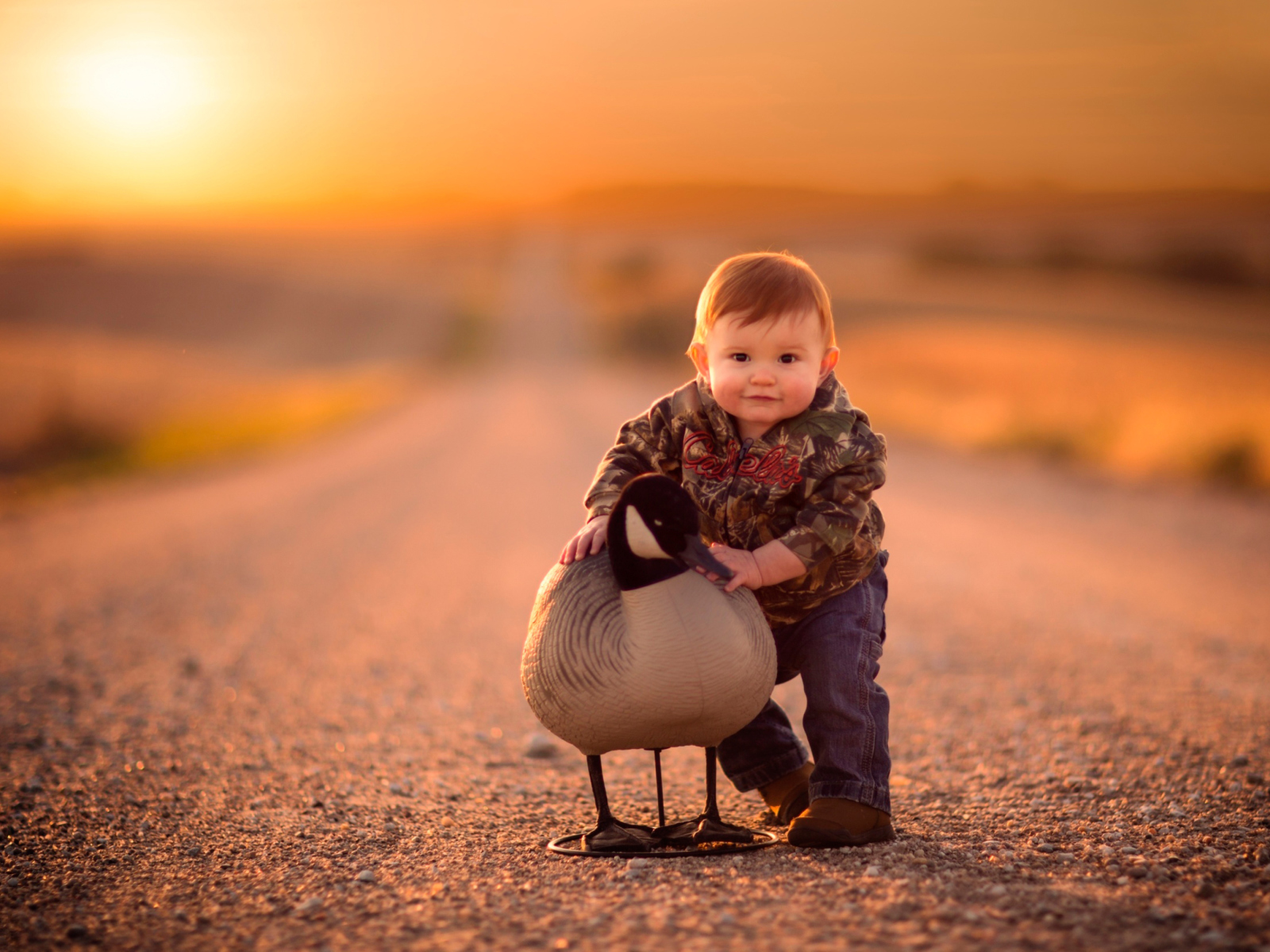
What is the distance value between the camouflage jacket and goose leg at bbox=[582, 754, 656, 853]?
73 centimetres

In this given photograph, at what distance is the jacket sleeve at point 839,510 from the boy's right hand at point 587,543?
1.72 ft

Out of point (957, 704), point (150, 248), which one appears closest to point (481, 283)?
point (150, 248)

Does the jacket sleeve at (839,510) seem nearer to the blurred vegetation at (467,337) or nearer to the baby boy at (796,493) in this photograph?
the baby boy at (796,493)

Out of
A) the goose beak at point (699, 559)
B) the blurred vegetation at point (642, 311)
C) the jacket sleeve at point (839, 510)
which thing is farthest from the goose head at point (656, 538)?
the blurred vegetation at point (642, 311)

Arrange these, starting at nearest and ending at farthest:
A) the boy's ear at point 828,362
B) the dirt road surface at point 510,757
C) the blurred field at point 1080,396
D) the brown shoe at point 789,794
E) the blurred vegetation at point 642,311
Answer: the dirt road surface at point 510,757 < the boy's ear at point 828,362 < the brown shoe at point 789,794 < the blurred field at point 1080,396 < the blurred vegetation at point 642,311

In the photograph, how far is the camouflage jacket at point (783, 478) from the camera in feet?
9.63

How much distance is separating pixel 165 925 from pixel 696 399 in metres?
2.05

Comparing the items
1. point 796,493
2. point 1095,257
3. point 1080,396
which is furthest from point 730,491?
point 1095,257

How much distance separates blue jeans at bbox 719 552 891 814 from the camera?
3.04 metres

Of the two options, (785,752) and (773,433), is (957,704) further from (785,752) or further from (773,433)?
(773,433)

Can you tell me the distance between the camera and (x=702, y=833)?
9.86 ft

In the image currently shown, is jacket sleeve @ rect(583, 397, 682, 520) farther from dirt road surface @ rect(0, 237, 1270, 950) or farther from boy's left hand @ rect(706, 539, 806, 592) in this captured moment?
dirt road surface @ rect(0, 237, 1270, 950)

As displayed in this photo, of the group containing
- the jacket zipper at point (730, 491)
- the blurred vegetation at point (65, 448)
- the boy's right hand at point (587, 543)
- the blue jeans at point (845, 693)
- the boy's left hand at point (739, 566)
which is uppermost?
the blurred vegetation at point (65, 448)

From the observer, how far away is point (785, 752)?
3363 millimetres
